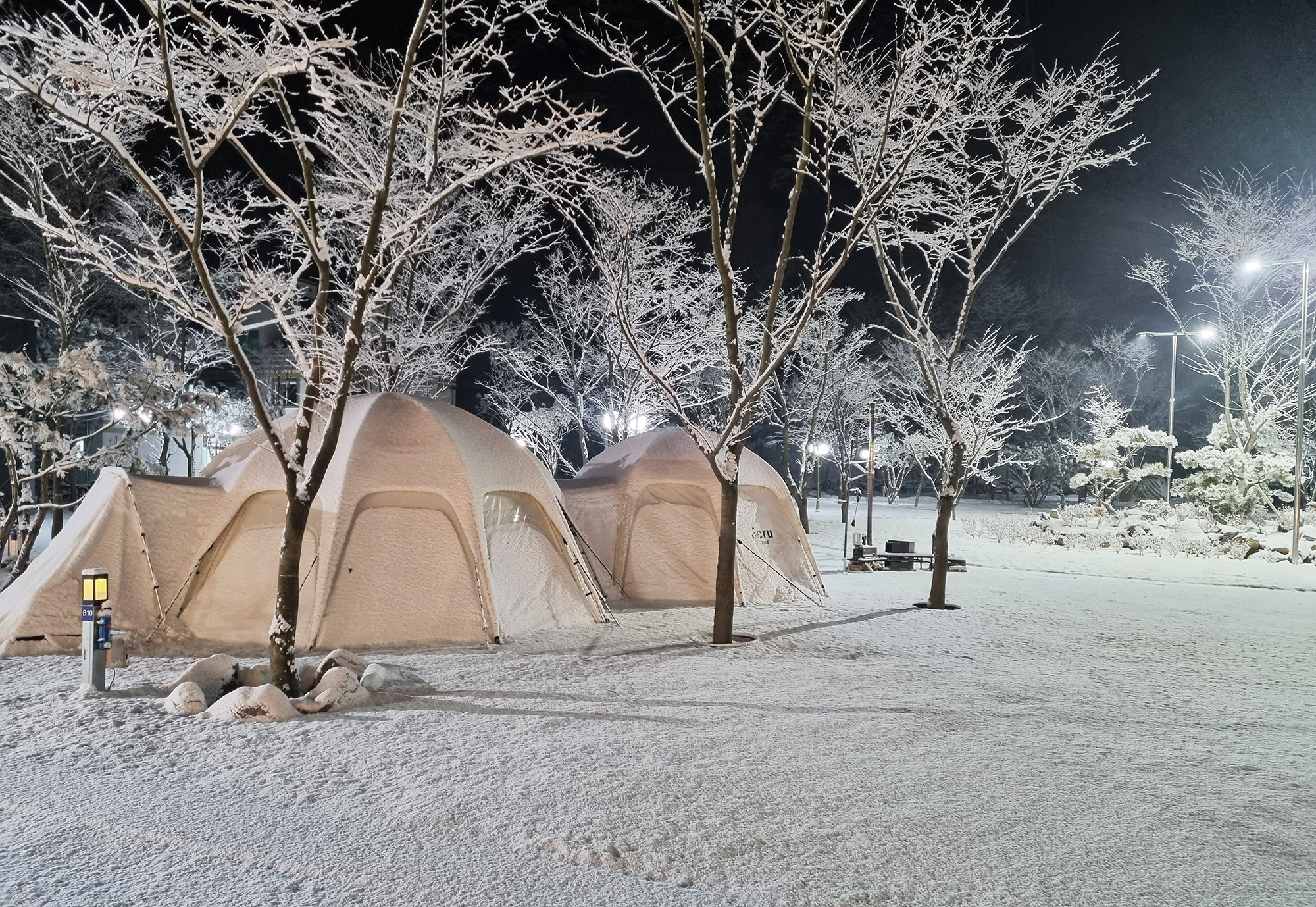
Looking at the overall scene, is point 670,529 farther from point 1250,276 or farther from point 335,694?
point 1250,276

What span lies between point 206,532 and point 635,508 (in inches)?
226

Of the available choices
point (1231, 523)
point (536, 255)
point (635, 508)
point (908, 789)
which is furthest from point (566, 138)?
point (1231, 523)

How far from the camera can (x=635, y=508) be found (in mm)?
12273

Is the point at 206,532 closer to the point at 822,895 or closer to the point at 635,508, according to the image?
the point at 635,508

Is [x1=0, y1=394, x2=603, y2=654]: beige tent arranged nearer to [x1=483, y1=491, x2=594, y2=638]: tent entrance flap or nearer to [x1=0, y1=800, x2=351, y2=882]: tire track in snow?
[x1=483, y1=491, x2=594, y2=638]: tent entrance flap

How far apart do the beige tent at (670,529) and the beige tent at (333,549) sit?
290 centimetres

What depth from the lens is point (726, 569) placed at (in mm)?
9312

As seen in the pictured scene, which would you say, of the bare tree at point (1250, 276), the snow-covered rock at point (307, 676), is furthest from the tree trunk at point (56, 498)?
the bare tree at point (1250, 276)

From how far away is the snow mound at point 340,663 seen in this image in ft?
22.4

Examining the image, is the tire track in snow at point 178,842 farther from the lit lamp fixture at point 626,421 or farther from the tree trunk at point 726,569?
the lit lamp fixture at point 626,421

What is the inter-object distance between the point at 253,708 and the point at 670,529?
7194 mm

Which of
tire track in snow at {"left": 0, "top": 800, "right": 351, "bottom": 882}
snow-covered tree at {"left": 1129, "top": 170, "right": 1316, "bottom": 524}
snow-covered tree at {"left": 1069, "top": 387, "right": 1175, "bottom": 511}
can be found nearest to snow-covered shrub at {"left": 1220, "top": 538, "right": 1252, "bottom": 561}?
snow-covered tree at {"left": 1129, "top": 170, "right": 1316, "bottom": 524}

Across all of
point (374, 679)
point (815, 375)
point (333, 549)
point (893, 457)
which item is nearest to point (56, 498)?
point (333, 549)

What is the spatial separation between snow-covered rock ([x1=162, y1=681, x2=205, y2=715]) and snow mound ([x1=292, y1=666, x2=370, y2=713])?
68 cm
